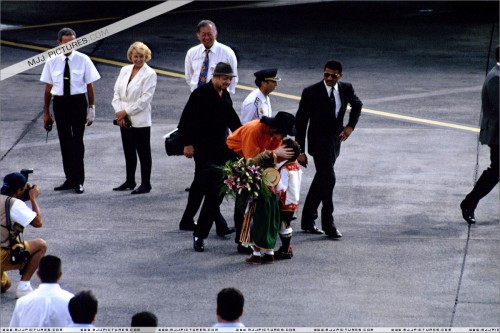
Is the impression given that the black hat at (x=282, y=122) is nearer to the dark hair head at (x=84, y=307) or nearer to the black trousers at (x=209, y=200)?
the black trousers at (x=209, y=200)

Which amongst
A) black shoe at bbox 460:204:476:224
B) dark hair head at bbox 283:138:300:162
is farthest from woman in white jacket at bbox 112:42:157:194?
black shoe at bbox 460:204:476:224

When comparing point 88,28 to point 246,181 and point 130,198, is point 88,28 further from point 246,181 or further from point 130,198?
point 246,181

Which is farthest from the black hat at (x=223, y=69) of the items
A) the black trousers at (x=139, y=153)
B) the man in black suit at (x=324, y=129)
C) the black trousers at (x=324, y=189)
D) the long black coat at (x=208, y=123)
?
the black trousers at (x=139, y=153)

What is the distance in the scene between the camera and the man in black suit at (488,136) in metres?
12.7

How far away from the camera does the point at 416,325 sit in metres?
10.0

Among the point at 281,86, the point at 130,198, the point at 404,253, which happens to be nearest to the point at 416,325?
the point at 404,253

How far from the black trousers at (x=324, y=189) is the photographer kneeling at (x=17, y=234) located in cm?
331

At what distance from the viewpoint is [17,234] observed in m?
10.5

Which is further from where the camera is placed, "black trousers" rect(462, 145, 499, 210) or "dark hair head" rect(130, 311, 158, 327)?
"black trousers" rect(462, 145, 499, 210)

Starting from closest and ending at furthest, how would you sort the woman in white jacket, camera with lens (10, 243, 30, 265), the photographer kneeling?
the photographer kneeling → camera with lens (10, 243, 30, 265) → the woman in white jacket

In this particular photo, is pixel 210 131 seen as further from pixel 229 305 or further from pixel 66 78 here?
pixel 229 305

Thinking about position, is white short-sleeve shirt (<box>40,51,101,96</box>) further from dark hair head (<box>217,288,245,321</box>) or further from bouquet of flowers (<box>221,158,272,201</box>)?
dark hair head (<box>217,288,245,321</box>)

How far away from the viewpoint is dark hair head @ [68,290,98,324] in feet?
25.2

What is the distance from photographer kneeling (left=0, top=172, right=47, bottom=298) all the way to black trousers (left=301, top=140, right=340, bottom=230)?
3.31m
